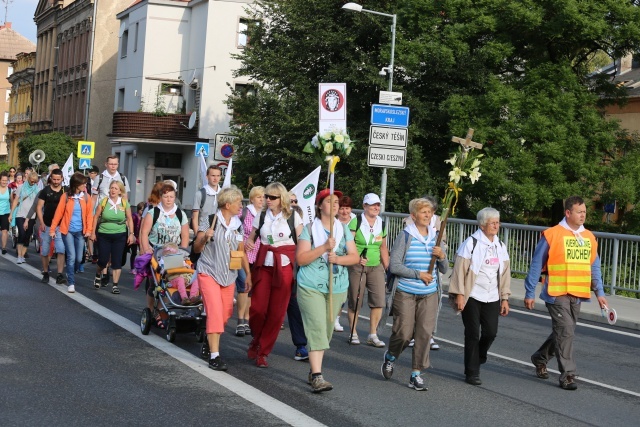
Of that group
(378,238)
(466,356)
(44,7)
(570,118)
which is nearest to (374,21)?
(570,118)

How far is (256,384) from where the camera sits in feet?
28.4

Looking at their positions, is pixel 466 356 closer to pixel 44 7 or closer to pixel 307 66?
pixel 307 66

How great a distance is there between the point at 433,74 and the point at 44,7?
55.9 meters

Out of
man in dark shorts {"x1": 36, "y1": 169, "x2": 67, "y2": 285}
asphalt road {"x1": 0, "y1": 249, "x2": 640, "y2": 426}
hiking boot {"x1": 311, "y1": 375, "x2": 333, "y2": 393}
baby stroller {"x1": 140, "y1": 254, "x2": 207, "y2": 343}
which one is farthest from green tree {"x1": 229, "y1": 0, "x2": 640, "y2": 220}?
hiking boot {"x1": 311, "y1": 375, "x2": 333, "y2": 393}

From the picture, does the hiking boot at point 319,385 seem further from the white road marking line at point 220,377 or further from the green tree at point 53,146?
the green tree at point 53,146

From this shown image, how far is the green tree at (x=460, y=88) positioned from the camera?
3212 cm

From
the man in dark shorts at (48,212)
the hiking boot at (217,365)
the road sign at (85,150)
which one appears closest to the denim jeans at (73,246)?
the man in dark shorts at (48,212)

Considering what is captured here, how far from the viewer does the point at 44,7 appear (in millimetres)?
83000

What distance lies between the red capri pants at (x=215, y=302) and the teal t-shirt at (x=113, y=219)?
6.48 meters

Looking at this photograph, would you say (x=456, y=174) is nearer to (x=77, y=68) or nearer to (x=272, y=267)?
(x=272, y=267)

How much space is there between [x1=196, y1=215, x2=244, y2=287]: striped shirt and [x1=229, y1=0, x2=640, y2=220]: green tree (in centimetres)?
2267

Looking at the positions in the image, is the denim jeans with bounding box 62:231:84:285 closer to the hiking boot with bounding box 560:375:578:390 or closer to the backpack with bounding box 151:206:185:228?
the backpack with bounding box 151:206:185:228

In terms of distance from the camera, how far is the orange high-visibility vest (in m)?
9.58

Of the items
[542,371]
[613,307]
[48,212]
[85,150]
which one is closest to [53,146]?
[85,150]
